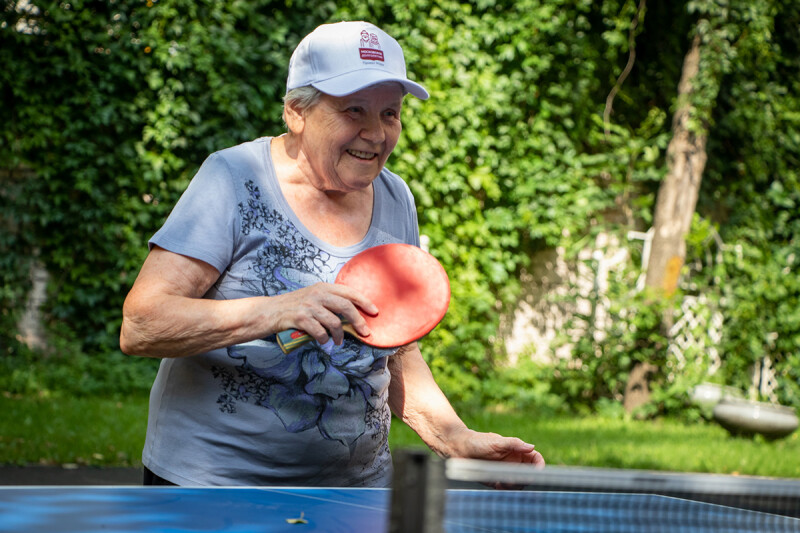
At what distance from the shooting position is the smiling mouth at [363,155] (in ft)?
6.84

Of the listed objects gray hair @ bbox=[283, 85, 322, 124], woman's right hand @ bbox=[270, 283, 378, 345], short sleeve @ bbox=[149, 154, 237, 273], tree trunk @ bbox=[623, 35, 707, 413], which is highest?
tree trunk @ bbox=[623, 35, 707, 413]

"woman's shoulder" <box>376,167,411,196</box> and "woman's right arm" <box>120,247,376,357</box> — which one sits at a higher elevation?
"woman's shoulder" <box>376,167,411,196</box>

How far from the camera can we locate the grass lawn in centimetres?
546

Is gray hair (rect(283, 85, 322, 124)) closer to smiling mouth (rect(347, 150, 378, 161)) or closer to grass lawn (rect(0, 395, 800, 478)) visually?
smiling mouth (rect(347, 150, 378, 161))

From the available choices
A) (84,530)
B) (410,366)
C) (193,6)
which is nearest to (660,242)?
(193,6)

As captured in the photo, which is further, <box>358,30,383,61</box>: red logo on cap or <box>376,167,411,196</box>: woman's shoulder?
<box>376,167,411,196</box>: woman's shoulder

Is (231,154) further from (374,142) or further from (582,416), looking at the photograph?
(582,416)

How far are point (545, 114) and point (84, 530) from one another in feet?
27.8

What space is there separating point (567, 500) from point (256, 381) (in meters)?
0.77

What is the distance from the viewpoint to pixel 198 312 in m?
1.79

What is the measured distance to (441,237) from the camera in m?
8.98

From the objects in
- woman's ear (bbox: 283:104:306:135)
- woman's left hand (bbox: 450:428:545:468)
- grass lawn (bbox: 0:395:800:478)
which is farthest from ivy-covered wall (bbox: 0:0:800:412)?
woman's left hand (bbox: 450:428:545:468)

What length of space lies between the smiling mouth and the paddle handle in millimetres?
492

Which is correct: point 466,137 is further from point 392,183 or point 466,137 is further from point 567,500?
point 567,500
